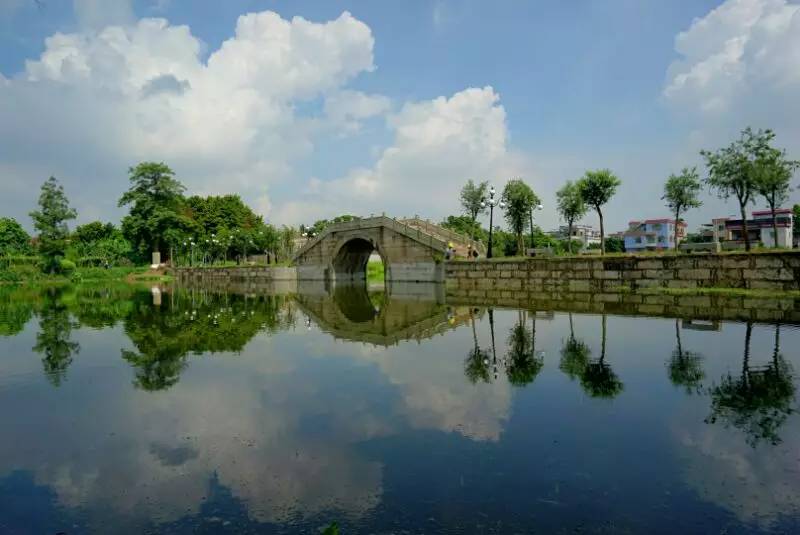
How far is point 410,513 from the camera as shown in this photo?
4207 mm

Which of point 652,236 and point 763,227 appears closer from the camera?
point 763,227

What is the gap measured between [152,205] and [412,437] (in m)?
73.5

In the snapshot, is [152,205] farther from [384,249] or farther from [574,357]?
[574,357]

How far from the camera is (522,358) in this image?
34.2 feet

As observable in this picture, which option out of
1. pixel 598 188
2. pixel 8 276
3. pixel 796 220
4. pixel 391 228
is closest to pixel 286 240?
pixel 8 276

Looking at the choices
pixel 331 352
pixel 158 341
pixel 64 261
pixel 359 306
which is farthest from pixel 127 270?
pixel 331 352

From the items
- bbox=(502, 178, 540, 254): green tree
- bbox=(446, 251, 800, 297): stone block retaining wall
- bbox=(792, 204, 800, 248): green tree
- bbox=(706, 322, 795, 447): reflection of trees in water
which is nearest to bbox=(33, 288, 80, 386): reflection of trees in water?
bbox=(706, 322, 795, 447): reflection of trees in water

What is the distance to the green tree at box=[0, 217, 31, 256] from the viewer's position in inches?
2904

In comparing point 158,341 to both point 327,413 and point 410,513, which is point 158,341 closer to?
point 327,413

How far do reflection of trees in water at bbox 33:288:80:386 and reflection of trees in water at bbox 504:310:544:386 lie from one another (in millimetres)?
8459

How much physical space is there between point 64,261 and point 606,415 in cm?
7000

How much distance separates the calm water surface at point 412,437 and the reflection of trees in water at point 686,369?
6cm

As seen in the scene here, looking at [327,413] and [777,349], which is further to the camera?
[777,349]

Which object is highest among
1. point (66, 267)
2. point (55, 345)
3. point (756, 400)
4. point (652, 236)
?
point (652, 236)
